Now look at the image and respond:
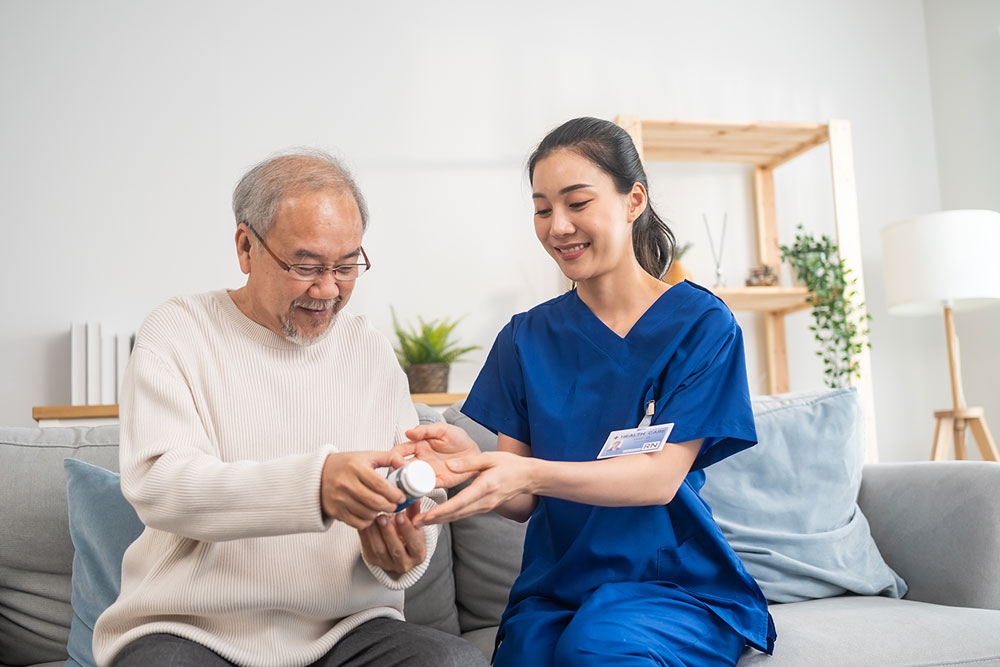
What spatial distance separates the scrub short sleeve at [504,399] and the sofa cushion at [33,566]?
0.83 metres

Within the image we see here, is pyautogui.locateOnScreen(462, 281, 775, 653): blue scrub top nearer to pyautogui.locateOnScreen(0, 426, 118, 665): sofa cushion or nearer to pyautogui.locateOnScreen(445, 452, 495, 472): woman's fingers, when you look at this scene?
pyautogui.locateOnScreen(445, 452, 495, 472): woman's fingers

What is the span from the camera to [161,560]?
1.24 meters

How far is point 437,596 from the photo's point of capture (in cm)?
176

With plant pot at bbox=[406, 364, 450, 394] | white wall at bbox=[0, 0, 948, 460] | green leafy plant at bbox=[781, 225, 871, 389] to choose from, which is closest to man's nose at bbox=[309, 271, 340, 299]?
plant pot at bbox=[406, 364, 450, 394]

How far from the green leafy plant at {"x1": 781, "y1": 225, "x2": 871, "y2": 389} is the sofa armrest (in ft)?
5.35

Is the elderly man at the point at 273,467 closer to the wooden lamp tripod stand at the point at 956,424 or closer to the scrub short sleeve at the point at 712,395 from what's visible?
A: the scrub short sleeve at the point at 712,395

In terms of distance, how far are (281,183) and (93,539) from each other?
759 millimetres

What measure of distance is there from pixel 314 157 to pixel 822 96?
3423 mm

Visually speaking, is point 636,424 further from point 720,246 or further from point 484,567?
point 720,246

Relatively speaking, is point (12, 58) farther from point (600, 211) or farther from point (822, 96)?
point (822, 96)

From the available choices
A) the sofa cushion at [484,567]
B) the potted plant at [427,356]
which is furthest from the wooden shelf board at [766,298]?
the sofa cushion at [484,567]

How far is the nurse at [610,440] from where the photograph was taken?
1282 mm

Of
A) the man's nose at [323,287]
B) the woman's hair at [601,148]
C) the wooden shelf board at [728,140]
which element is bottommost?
the man's nose at [323,287]

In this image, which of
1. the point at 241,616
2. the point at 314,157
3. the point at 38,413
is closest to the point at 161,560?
the point at 241,616
